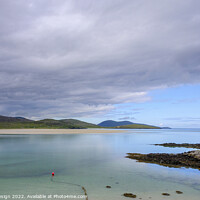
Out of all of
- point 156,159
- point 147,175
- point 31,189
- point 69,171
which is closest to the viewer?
point 31,189

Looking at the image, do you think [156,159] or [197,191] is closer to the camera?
[197,191]

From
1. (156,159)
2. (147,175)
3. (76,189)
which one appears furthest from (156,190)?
(156,159)

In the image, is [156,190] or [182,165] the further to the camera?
[182,165]

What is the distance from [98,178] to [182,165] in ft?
54.0

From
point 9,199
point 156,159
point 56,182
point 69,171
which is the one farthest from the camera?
point 156,159

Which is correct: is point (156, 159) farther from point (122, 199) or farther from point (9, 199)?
point (9, 199)

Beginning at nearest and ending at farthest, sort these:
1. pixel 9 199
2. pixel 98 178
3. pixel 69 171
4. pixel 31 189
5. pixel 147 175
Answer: pixel 9 199 < pixel 31 189 < pixel 98 178 < pixel 147 175 < pixel 69 171

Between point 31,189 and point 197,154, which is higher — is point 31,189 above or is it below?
below

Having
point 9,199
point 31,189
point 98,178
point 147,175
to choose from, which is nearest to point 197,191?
point 147,175

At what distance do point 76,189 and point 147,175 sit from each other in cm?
1068

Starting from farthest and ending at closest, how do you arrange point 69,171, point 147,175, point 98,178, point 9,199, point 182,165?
1. point 182,165
2. point 69,171
3. point 147,175
4. point 98,178
5. point 9,199

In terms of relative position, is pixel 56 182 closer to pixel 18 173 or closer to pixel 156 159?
pixel 18 173

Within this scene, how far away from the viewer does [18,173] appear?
25875 millimetres

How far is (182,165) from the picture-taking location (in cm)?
3206
